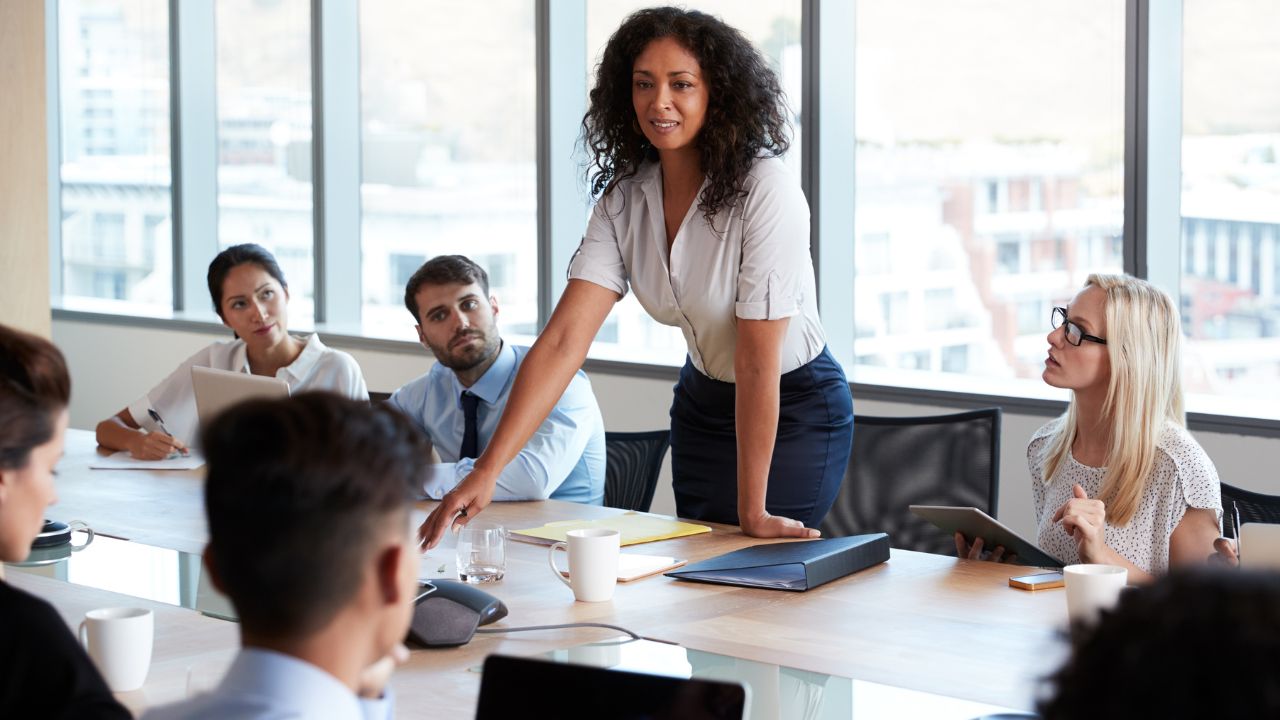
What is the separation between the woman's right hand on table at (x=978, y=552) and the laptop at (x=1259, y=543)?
1.82 feet

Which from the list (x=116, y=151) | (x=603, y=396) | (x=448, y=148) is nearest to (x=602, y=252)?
(x=603, y=396)

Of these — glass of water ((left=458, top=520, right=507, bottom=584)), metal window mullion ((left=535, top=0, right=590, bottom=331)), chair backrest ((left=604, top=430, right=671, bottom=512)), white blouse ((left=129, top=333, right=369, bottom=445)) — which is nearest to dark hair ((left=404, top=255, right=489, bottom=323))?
white blouse ((left=129, top=333, right=369, bottom=445))

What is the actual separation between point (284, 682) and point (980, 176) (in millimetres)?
4028

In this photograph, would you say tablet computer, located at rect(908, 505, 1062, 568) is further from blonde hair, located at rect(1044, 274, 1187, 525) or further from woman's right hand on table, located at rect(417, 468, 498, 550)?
woman's right hand on table, located at rect(417, 468, 498, 550)

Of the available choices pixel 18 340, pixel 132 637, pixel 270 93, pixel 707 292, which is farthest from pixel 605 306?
pixel 270 93

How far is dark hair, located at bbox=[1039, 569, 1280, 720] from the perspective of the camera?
0.54 meters

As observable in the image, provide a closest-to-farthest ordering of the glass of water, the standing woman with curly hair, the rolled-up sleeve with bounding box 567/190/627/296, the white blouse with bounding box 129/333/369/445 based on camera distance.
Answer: the glass of water
the standing woman with curly hair
the rolled-up sleeve with bounding box 567/190/627/296
the white blouse with bounding box 129/333/369/445

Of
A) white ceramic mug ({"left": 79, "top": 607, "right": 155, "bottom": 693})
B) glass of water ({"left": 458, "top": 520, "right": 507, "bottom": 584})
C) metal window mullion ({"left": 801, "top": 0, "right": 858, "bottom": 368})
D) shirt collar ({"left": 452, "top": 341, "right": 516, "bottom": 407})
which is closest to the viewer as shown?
white ceramic mug ({"left": 79, "top": 607, "right": 155, "bottom": 693})

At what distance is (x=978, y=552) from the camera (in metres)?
2.31

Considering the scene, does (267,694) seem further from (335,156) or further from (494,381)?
(335,156)

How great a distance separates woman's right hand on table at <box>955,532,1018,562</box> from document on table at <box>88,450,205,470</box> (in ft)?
6.02

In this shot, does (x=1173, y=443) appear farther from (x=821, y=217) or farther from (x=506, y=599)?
(x=821, y=217)

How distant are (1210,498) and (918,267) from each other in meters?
2.50

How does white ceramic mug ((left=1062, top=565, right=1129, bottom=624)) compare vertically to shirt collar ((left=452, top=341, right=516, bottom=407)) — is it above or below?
below
